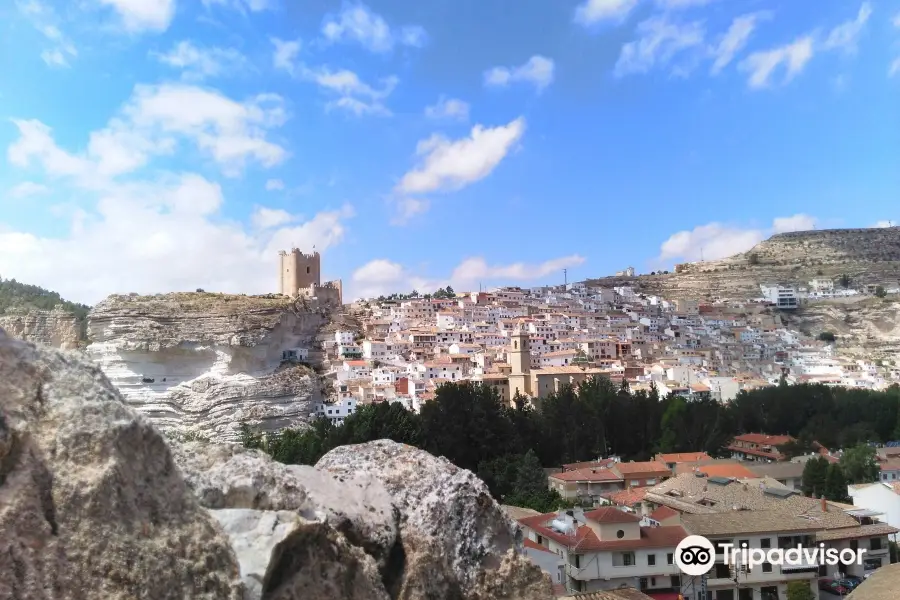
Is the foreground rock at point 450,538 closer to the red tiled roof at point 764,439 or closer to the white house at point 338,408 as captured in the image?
the red tiled roof at point 764,439

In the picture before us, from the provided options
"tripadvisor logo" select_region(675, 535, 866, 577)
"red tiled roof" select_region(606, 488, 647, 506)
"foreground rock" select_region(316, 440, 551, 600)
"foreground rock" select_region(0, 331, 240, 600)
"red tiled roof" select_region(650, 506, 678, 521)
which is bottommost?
"tripadvisor logo" select_region(675, 535, 866, 577)

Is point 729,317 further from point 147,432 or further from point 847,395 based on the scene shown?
point 147,432

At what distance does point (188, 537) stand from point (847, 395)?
4996 centimetres

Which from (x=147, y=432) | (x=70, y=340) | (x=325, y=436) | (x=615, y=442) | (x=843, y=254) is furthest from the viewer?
(x=843, y=254)

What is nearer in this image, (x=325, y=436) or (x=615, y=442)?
(x=325, y=436)

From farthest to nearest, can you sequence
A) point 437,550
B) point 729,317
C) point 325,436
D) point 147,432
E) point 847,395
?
1. point 729,317
2. point 847,395
3. point 325,436
4. point 437,550
5. point 147,432

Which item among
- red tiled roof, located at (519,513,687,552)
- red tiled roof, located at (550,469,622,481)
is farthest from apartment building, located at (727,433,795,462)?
red tiled roof, located at (519,513,687,552)

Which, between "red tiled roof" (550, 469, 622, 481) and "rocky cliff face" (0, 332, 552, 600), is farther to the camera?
"red tiled roof" (550, 469, 622, 481)

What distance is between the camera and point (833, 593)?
17.4 m

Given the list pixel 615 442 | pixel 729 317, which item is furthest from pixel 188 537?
pixel 729 317

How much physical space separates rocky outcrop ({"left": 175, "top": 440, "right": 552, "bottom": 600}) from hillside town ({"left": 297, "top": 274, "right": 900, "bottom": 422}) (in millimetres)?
40982

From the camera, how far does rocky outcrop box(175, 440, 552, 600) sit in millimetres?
3072

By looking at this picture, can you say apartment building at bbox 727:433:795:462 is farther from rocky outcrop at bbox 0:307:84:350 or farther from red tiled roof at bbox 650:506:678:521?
rocky outcrop at bbox 0:307:84:350

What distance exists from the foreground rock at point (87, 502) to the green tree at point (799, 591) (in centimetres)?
1637
